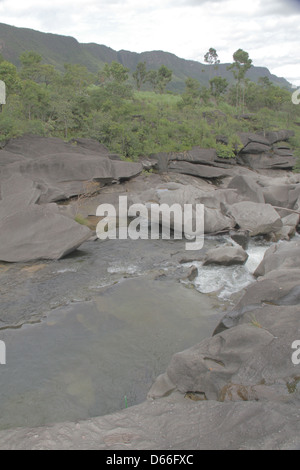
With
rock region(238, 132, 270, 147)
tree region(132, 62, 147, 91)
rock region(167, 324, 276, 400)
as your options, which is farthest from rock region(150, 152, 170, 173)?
tree region(132, 62, 147, 91)

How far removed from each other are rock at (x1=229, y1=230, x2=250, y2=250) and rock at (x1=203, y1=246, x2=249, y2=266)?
260cm

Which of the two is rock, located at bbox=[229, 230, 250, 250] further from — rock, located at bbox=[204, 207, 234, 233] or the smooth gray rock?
the smooth gray rock

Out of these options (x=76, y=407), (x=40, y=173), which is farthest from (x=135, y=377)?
(x=40, y=173)

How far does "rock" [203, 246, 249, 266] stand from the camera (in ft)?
44.4

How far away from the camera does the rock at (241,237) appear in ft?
54.5

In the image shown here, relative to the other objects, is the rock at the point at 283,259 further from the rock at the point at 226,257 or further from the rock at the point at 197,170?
the rock at the point at 197,170

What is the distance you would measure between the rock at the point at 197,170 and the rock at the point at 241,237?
14913mm

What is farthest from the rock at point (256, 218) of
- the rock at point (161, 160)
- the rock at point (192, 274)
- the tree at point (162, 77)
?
the tree at point (162, 77)

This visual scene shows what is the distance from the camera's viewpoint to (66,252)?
46.2 feet

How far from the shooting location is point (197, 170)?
3241 cm

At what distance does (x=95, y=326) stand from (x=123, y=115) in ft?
93.3

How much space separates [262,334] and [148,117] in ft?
115

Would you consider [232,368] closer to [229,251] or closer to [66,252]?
[229,251]

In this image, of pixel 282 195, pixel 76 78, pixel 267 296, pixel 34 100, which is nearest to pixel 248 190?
pixel 282 195
